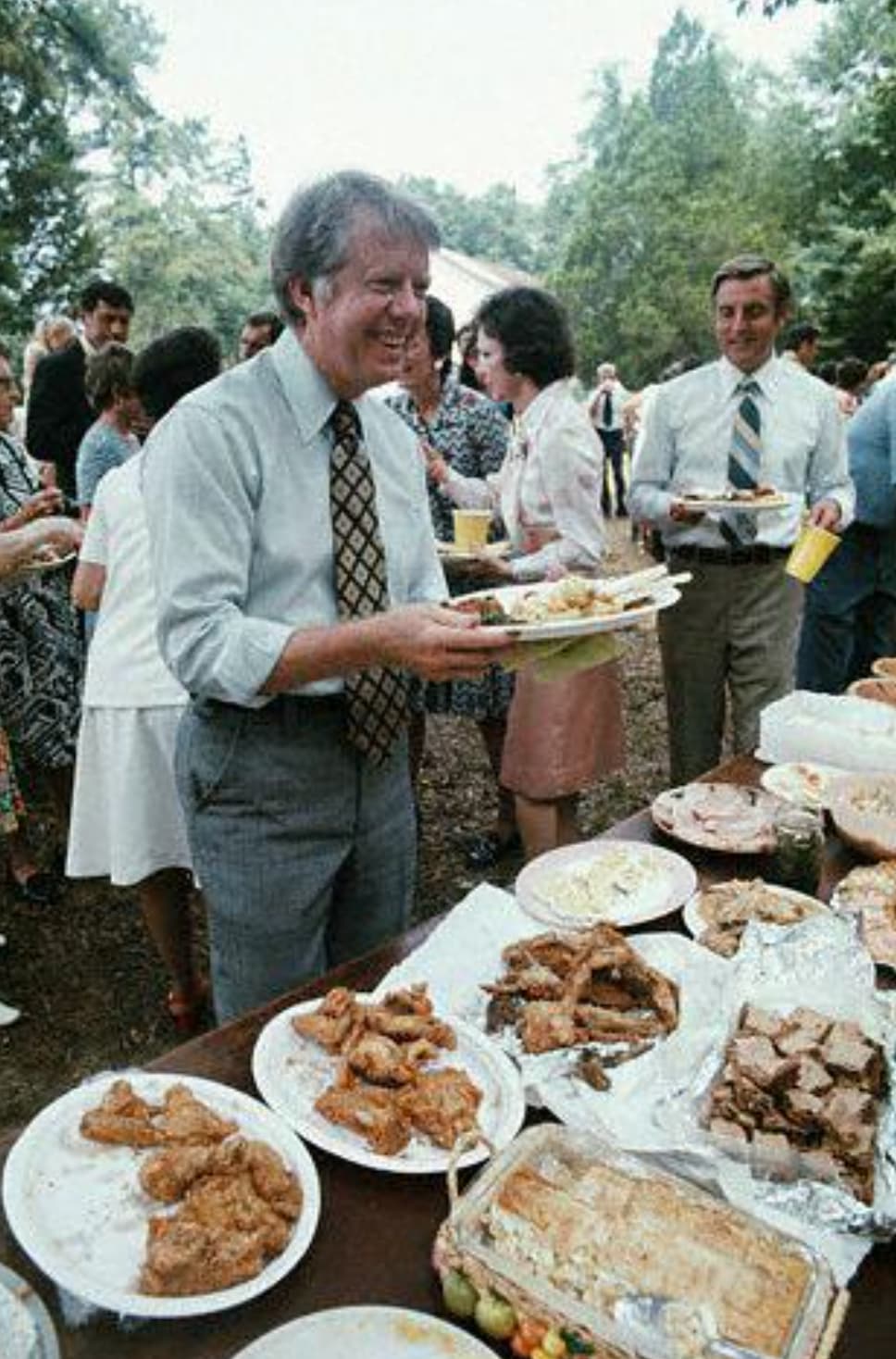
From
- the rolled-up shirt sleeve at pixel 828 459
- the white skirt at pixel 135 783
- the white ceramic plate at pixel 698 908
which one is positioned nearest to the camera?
the white ceramic plate at pixel 698 908

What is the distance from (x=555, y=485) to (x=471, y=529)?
0.42 meters

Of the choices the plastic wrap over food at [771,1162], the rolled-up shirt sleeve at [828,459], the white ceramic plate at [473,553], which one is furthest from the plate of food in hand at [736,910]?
the rolled-up shirt sleeve at [828,459]

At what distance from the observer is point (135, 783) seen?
2992mm

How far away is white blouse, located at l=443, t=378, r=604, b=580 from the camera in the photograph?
3.45m

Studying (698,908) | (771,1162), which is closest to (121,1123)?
(771,1162)

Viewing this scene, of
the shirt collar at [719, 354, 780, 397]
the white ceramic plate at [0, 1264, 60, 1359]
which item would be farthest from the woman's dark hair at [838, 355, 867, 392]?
the white ceramic plate at [0, 1264, 60, 1359]

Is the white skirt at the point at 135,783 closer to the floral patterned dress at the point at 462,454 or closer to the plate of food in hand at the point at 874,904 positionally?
the floral patterned dress at the point at 462,454

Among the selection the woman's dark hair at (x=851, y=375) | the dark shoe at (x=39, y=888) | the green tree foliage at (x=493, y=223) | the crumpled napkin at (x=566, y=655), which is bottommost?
the dark shoe at (x=39, y=888)

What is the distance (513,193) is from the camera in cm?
7300

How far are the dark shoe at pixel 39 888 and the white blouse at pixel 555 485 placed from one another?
238 cm

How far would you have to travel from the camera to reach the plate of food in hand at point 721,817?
2205mm

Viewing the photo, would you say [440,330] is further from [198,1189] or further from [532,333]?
[198,1189]

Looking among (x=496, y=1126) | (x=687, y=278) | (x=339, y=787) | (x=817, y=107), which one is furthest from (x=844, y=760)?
(x=817, y=107)

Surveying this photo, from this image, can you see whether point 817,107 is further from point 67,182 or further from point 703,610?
point 703,610
